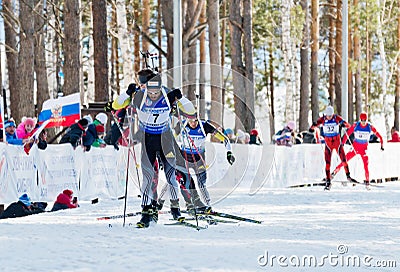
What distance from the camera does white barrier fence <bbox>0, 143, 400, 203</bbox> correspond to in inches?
504

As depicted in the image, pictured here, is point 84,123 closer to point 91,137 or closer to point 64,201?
point 91,137

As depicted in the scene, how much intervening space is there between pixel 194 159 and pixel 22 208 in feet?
9.60

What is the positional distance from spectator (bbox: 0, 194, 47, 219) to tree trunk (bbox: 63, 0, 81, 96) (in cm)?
674

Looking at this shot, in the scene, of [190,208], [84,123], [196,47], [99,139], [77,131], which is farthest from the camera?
[196,47]

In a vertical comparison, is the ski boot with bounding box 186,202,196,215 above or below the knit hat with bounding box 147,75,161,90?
below

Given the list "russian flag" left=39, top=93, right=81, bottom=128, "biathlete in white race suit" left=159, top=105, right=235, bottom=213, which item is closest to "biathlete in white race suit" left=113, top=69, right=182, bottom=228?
"biathlete in white race suit" left=159, top=105, right=235, bottom=213

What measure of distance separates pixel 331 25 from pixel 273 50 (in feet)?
13.7

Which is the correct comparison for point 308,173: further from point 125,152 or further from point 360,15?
point 360,15

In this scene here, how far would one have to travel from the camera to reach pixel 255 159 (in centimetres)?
1908

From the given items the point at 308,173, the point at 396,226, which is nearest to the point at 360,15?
the point at 308,173

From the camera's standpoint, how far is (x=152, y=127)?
10.4 metres

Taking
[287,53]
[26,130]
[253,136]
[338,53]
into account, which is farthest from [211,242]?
[338,53]

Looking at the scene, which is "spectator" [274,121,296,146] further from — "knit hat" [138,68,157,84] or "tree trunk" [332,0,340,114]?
"tree trunk" [332,0,340,114]

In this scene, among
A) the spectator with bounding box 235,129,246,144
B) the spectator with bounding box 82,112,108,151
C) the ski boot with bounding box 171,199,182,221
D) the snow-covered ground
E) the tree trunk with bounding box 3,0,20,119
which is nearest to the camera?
the snow-covered ground
